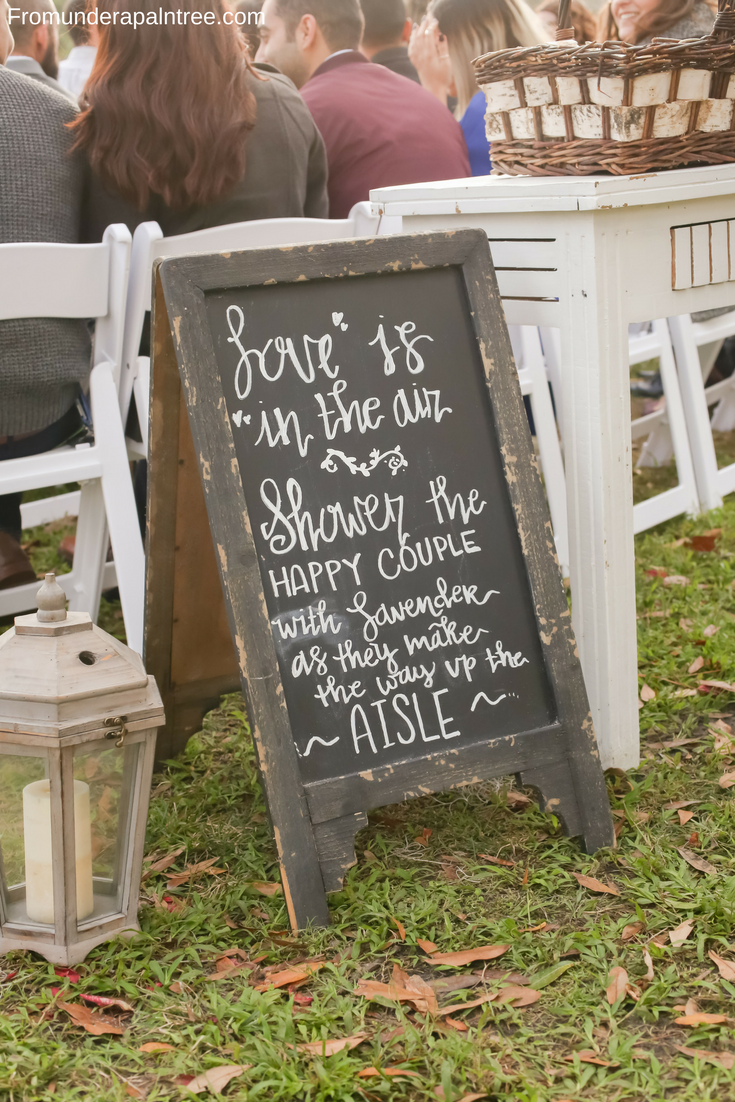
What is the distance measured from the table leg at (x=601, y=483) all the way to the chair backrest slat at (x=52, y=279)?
3.30ft

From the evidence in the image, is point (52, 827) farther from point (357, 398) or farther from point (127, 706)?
point (357, 398)

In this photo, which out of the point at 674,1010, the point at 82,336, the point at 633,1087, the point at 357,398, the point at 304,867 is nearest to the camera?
the point at 633,1087

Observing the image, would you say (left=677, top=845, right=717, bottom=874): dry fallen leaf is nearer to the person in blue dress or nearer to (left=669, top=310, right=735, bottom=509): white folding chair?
(left=669, top=310, right=735, bottom=509): white folding chair

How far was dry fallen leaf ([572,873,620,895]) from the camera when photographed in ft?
5.49

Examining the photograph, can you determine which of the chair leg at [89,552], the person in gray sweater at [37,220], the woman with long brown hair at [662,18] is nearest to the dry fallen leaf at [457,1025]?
the chair leg at [89,552]

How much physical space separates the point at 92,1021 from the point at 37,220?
67.6 inches

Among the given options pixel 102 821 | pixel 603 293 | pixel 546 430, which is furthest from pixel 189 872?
pixel 546 430

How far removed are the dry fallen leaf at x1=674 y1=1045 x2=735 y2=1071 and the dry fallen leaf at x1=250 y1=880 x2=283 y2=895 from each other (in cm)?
66

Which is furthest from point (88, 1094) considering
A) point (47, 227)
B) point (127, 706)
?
point (47, 227)

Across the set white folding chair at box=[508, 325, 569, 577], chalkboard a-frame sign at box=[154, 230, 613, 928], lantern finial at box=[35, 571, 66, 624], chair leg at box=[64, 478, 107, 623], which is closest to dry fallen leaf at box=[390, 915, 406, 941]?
chalkboard a-frame sign at box=[154, 230, 613, 928]

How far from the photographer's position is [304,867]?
157 cm

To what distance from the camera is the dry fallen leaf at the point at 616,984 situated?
56.1 inches

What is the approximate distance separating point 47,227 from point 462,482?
126 cm

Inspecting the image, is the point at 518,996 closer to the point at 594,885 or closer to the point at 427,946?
the point at 427,946
